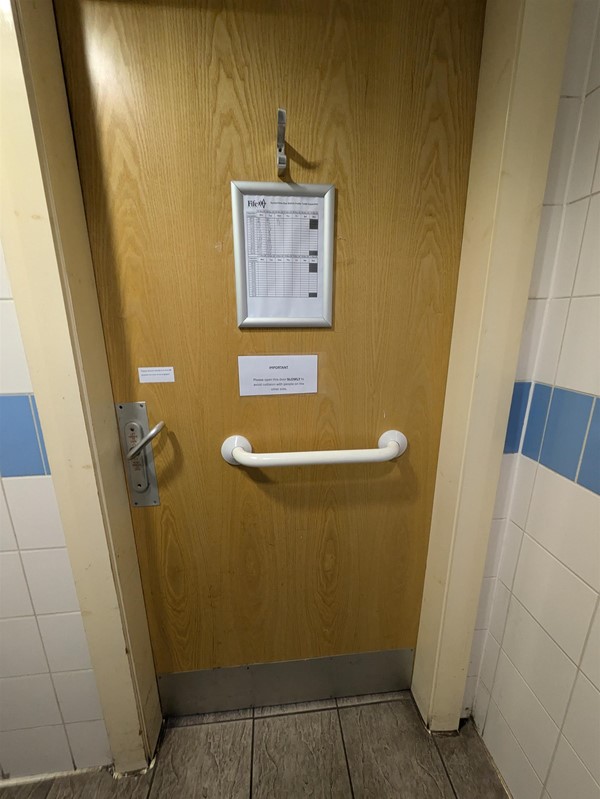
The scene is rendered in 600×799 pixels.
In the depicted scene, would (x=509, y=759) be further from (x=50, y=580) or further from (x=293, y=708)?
(x=50, y=580)

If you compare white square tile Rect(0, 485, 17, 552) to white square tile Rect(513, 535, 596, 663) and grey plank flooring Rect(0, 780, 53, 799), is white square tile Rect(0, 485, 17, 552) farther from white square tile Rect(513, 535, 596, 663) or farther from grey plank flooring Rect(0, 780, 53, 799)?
white square tile Rect(513, 535, 596, 663)

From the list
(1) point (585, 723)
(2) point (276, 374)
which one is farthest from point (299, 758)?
(2) point (276, 374)

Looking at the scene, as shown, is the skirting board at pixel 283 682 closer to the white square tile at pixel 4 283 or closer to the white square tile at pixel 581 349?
the white square tile at pixel 581 349

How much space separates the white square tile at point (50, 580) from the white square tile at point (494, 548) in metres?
1.05

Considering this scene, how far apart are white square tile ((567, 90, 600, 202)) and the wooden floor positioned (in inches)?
57.9

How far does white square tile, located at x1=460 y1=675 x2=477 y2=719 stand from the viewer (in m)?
1.01

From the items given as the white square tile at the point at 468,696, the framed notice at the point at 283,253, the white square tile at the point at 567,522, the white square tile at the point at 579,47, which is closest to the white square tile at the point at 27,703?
the framed notice at the point at 283,253

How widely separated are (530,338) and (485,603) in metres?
0.73

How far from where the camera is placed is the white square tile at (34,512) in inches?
28.8

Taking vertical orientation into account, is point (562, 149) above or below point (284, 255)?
above

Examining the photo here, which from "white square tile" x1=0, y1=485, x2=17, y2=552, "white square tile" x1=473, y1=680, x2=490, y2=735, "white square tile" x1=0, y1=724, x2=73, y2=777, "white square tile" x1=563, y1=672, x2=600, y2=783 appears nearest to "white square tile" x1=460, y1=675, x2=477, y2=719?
"white square tile" x1=473, y1=680, x2=490, y2=735

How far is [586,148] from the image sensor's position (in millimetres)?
635

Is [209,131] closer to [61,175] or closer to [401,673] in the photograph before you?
[61,175]

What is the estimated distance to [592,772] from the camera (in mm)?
651
